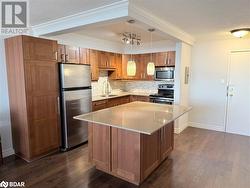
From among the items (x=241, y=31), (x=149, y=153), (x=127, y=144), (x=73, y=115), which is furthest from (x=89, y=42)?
(x=241, y=31)

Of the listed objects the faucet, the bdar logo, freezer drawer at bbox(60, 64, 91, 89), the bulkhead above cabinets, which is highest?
the bulkhead above cabinets

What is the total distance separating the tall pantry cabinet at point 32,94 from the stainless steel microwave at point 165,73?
2.92 metres

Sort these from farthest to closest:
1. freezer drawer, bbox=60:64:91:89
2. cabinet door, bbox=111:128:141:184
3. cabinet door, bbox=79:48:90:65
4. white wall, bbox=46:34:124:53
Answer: cabinet door, bbox=79:48:90:65, white wall, bbox=46:34:124:53, freezer drawer, bbox=60:64:91:89, cabinet door, bbox=111:128:141:184

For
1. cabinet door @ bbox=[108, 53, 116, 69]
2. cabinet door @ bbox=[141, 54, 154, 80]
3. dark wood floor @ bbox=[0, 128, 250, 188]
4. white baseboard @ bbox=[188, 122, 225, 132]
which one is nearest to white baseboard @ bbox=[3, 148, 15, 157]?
dark wood floor @ bbox=[0, 128, 250, 188]

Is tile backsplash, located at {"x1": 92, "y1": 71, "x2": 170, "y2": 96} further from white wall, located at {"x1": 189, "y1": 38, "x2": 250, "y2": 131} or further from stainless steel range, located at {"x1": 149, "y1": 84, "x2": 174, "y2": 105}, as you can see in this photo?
white wall, located at {"x1": 189, "y1": 38, "x2": 250, "y2": 131}

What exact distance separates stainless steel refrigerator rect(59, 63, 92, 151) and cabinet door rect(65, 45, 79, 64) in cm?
41

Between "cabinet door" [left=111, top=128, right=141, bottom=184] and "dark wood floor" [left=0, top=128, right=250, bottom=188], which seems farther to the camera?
"dark wood floor" [left=0, top=128, right=250, bottom=188]

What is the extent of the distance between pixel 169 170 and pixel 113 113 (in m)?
1.29

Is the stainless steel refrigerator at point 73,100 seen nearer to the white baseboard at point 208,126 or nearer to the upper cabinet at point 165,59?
the upper cabinet at point 165,59

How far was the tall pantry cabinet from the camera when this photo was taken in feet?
9.81

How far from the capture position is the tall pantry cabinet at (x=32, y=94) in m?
2.99

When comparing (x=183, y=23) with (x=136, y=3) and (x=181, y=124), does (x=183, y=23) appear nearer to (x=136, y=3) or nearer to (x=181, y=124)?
(x=136, y=3)

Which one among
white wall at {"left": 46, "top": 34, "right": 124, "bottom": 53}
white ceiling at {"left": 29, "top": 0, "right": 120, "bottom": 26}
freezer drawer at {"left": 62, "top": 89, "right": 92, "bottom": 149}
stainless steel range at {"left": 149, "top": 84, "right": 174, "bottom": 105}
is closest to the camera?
white ceiling at {"left": 29, "top": 0, "right": 120, "bottom": 26}

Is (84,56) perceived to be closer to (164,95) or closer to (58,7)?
(58,7)
